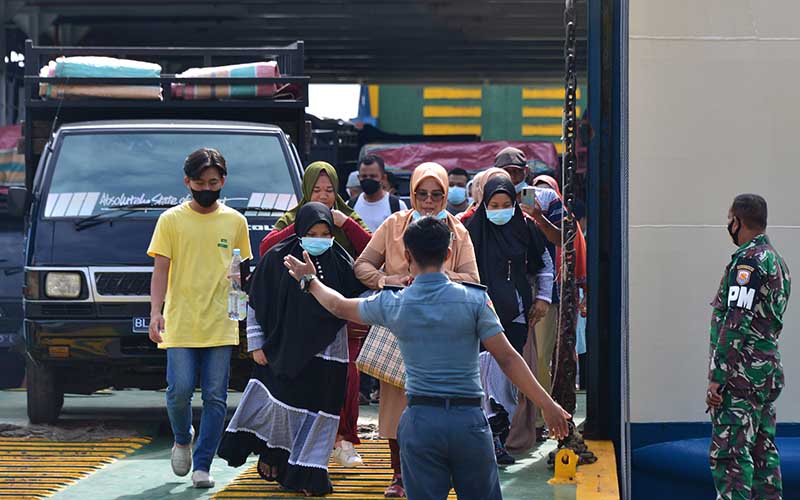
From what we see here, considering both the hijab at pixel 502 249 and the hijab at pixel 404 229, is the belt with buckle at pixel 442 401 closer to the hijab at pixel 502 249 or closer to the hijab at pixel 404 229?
the hijab at pixel 404 229

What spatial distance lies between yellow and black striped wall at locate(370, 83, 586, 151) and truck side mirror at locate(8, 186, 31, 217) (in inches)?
1008

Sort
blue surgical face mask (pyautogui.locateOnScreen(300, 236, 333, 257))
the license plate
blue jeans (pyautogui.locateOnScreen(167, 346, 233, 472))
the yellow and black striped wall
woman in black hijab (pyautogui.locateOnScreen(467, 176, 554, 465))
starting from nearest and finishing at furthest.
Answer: blue surgical face mask (pyautogui.locateOnScreen(300, 236, 333, 257)), blue jeans (pyautogui.locateOnScreen(167, 346, 233, 472)), woman in black hijab (pyautogui.locateOnScreen(467, 176, 554, 465)), the license plate, the yellow and black striped wall

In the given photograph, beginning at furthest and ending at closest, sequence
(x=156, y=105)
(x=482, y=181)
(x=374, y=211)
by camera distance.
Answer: (x=374, y=211) → (x=156, y=105) → (x=482, y=181)

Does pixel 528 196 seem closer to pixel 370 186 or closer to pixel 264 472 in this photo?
pixel 264 472

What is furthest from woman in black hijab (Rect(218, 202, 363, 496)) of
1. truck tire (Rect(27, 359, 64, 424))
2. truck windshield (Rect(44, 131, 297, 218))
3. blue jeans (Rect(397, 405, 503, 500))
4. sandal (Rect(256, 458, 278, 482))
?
truck tire (Rect(27, 359, 64, 424))

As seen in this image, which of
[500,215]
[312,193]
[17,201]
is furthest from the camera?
[17,201]

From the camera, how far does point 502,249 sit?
29.8 ft

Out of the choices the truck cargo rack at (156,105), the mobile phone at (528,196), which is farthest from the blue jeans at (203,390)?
the truck cargo rack at (156,105)

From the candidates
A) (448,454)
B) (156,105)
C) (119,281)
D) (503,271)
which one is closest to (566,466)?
(503,271)

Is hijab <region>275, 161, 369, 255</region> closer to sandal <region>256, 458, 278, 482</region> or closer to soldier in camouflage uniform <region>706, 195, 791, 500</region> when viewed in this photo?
sandal <region>256, 458, 278, 482</region>

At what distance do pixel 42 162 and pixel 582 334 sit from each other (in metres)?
4.25

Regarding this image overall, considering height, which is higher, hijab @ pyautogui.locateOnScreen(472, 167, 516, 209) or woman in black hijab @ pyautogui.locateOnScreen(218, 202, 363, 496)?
hijab @ pyautogui.locateOnScreen(472, 167, 516, 209)

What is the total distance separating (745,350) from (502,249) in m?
2.14

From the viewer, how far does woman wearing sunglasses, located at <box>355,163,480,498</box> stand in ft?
26.6
